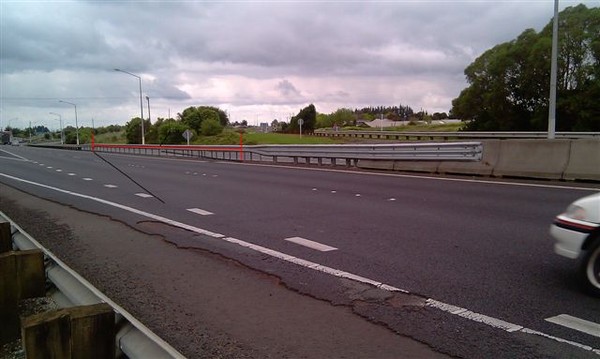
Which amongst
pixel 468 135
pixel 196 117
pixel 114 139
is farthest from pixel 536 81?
pixel 114 139

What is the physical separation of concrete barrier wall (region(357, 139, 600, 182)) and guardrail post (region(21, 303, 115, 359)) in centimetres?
1349

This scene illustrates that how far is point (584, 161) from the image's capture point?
13.8 meters

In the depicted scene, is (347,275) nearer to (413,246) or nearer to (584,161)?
(413,246)

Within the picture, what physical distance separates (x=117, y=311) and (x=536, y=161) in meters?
13.8

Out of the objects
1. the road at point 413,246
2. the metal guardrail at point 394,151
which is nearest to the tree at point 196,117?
the metal guardrail at point 394,151

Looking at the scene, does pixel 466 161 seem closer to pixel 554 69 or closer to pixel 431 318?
pixel 554 69

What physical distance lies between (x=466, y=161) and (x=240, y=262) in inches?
467

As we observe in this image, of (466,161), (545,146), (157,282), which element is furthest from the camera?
(466,161)

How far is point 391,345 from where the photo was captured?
414 cm

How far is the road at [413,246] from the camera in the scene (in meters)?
4.48

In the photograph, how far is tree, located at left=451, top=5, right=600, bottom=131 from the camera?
42.2 metres

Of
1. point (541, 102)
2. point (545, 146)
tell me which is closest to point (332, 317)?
point (545, 146)

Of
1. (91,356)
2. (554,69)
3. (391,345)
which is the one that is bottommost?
(391,345)

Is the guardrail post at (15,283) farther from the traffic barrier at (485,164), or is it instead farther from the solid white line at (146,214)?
the traffic barrier at (485,164)
